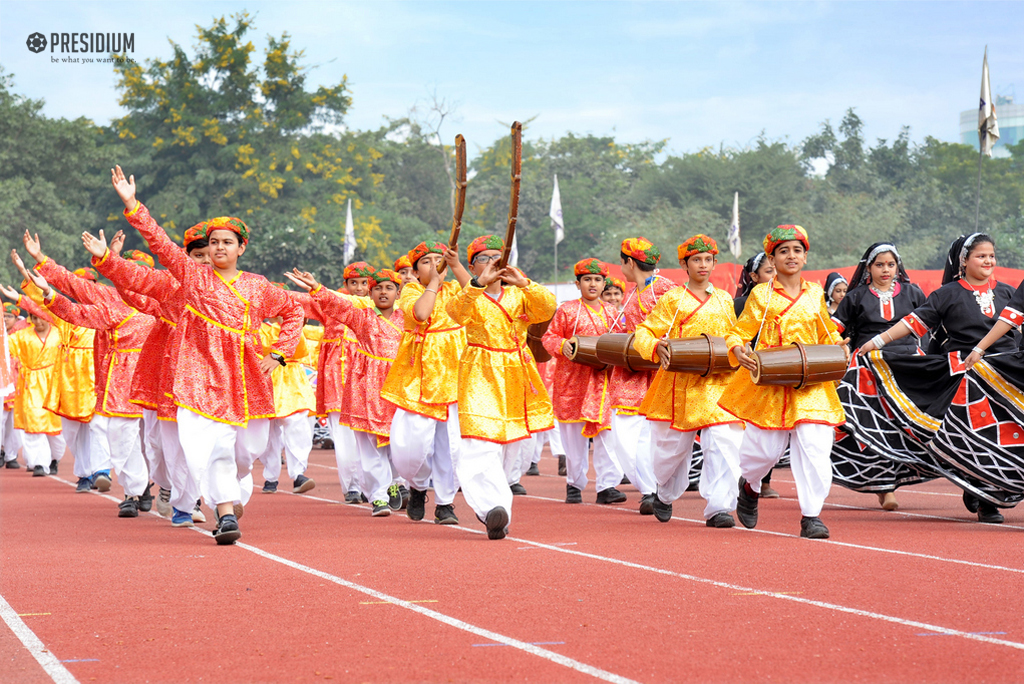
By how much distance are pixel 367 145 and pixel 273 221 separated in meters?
10.6

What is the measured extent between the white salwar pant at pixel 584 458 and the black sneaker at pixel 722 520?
221 centimetres

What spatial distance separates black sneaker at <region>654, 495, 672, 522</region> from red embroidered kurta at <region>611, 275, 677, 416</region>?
1.41 m

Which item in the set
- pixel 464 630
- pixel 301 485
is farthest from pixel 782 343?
pixel 301 485

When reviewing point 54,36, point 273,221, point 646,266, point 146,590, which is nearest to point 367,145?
point 273,221

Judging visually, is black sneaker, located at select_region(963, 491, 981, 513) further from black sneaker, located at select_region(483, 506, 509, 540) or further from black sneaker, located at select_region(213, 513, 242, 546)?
black sneaker, located at select_region(213, 513, 242, 546)

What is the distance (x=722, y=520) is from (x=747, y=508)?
0.64 ft

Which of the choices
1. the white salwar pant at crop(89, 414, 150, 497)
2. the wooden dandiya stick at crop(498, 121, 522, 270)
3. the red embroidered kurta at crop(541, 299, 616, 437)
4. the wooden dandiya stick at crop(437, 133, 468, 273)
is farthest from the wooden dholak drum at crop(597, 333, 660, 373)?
the white salwar pant at crop(89, 414, 150, 497)

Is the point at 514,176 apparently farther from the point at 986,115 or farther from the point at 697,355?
the point at 986,115

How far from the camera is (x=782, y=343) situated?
27.2 ft

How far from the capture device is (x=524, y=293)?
8.26 m

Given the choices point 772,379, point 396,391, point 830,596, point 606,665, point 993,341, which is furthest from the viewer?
point 396,391

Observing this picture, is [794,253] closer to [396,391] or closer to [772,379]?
[772,379]

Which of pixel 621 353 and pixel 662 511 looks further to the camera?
pixel 621 353

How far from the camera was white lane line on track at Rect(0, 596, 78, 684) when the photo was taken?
4457 millimetres
